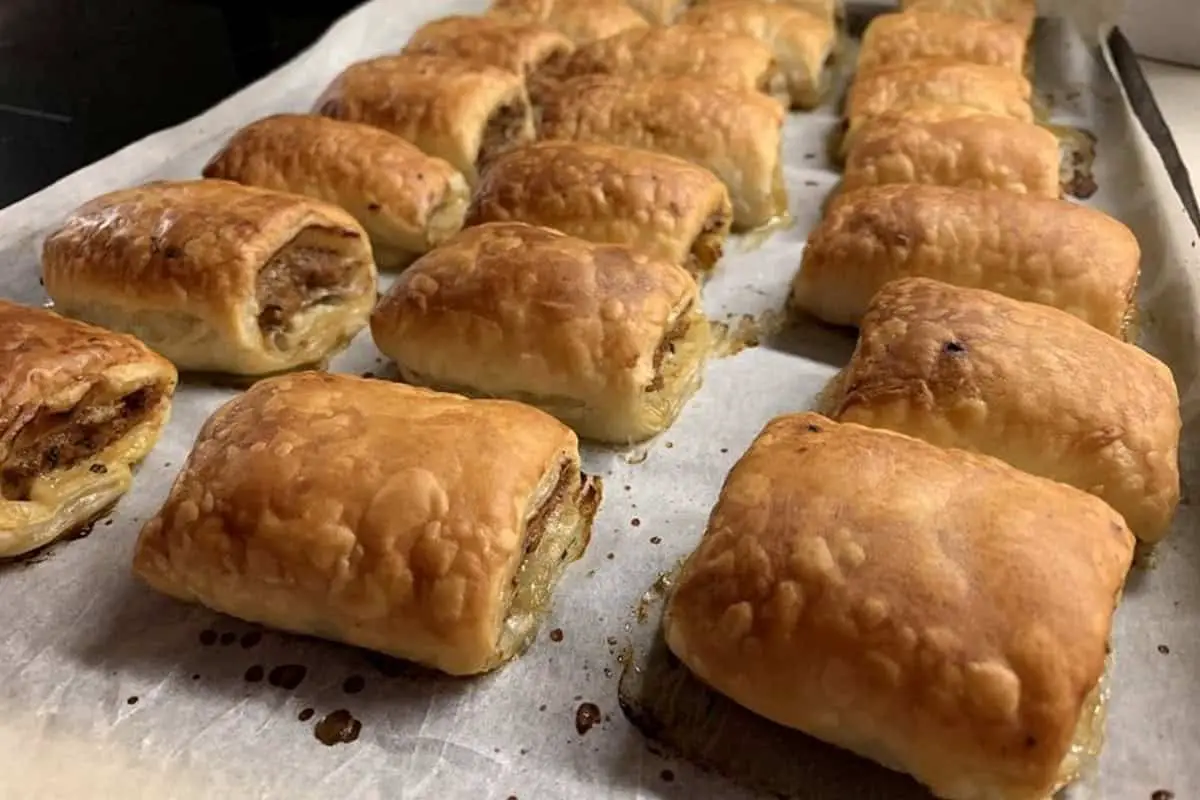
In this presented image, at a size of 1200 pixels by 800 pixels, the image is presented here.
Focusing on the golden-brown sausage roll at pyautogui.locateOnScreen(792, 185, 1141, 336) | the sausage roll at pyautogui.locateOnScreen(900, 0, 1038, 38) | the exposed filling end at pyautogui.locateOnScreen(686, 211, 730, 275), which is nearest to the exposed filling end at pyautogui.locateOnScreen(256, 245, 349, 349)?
the exposed filling end at pyautogui.locateOnScreen(686, 211, 730, 275)

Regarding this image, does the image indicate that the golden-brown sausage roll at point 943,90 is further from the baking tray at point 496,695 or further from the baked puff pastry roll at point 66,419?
the baked puff pastry roll at point 66,419

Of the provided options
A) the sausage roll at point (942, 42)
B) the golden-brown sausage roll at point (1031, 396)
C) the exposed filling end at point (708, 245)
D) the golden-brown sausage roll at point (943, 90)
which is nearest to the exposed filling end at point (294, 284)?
the exposed filling end at point (708, 245)

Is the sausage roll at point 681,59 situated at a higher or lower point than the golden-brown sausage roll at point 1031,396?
lower

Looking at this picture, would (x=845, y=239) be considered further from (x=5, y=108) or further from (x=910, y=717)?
(x=5, y=108)

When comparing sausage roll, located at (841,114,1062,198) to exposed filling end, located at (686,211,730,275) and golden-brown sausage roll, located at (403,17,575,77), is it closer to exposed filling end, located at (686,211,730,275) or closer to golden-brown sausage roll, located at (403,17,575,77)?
exposed filling end, located at (686,211,730,275)

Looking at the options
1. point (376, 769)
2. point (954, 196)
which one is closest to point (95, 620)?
point (376, 769)

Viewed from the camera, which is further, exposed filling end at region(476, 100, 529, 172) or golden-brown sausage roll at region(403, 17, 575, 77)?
golden-brown sausage roll at region(403, 17, 575, 77)
